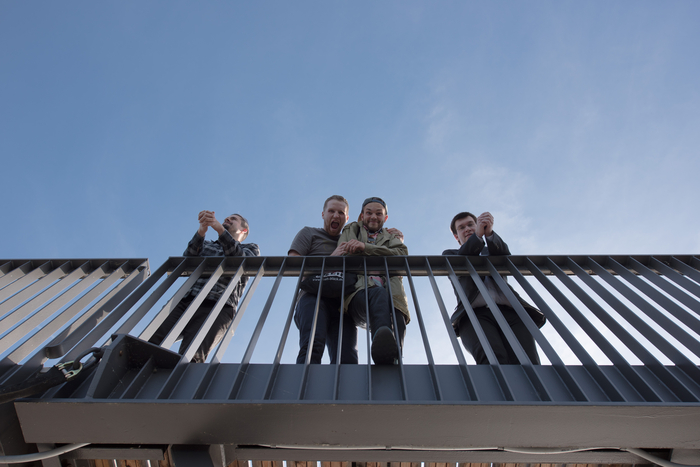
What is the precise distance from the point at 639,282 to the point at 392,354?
1.66m

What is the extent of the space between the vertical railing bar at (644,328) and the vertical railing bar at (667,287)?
36cm

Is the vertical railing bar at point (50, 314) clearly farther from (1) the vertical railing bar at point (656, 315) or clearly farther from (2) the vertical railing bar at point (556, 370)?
(1) the vertical railing bar at point (656, 315)

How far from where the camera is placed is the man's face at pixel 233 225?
4266mm

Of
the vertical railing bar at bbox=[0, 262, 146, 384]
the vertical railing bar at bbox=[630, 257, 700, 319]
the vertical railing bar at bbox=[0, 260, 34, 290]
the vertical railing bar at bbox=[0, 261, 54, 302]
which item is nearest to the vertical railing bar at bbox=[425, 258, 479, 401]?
the vertical railing bar at bbox=[630, 257, 700, 319]

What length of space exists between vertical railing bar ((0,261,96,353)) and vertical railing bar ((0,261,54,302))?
0.50ft

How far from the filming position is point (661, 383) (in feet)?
6.14

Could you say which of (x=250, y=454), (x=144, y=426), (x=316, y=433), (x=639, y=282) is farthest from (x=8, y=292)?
(x=639, y=282)

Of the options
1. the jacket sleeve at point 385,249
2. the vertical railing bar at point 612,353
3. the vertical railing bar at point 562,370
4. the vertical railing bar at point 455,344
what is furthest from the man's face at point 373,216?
the vertical railing bar at point 562,370

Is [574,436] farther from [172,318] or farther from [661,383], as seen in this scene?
[172,318]

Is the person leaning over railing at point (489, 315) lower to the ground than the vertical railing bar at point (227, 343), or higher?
higher

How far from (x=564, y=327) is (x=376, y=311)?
100 centimetres

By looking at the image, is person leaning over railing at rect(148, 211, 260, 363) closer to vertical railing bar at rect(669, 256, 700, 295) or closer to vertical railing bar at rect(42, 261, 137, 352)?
vertical railing bar at rect(42, 261, 137, 352)

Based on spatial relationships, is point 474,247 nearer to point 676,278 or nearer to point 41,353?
point 676,278

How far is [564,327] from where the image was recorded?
7.04ft
